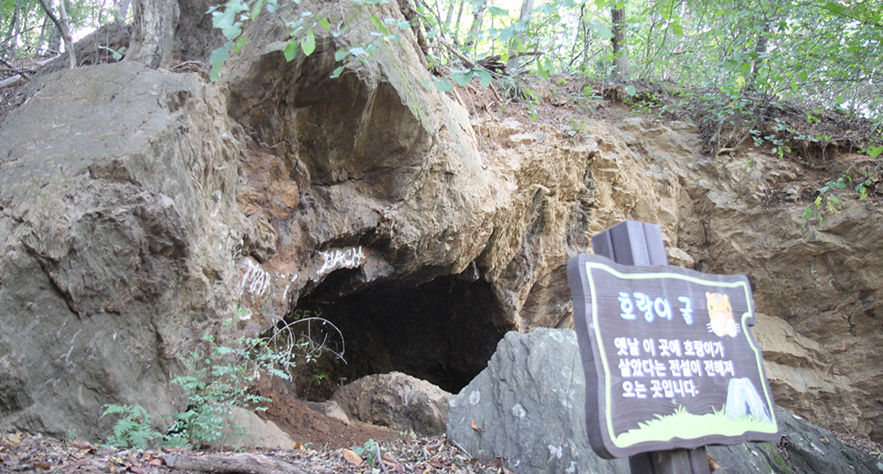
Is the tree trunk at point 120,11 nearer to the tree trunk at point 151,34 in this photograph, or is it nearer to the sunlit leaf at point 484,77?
the tree trunk at point 151,34

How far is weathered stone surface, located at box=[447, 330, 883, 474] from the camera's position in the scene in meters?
3.41

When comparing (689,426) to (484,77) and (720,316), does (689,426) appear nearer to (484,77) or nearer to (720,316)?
(720,316)

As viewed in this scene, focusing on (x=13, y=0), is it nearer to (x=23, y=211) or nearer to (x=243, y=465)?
(x=23, y=211)

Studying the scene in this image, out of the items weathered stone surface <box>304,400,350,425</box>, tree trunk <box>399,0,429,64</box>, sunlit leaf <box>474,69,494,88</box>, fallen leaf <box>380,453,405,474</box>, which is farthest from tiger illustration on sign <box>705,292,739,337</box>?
tree trunk <box>399,0,429,64</box>

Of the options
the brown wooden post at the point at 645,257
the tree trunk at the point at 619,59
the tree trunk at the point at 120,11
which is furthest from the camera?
the tree trunk at the point at 619,59

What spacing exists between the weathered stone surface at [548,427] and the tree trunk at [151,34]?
4165 mm

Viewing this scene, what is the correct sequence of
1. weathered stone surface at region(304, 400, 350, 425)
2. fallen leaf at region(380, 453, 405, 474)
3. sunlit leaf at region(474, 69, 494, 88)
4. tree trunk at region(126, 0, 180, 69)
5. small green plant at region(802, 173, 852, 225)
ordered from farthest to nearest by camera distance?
weathered stone surface at region(304, 400, 350, 425) < small green plant at region(802, 173, 852, 225) < tree trunk at region(126, 0, 180, 69) < fallen leaf at region(380, 453, 405, 474) < sunlit leaf at region(474, 69, 494, 88)

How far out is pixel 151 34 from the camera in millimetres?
4809

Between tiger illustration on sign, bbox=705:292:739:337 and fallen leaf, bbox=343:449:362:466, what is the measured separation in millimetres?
2303

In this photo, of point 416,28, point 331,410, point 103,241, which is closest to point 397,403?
point 331,410

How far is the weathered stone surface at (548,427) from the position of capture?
3412mm

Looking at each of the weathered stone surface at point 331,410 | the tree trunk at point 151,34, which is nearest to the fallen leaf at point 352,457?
the weathered stone surface at point 331,410

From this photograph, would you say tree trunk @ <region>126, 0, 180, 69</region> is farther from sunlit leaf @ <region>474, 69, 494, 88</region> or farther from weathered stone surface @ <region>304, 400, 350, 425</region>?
weathered stone surface @ <region>304, 400, 350, 425</region>

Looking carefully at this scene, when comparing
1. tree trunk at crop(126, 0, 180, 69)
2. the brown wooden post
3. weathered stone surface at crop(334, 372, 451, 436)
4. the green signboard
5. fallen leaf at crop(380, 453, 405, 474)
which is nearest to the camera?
the green signboard
